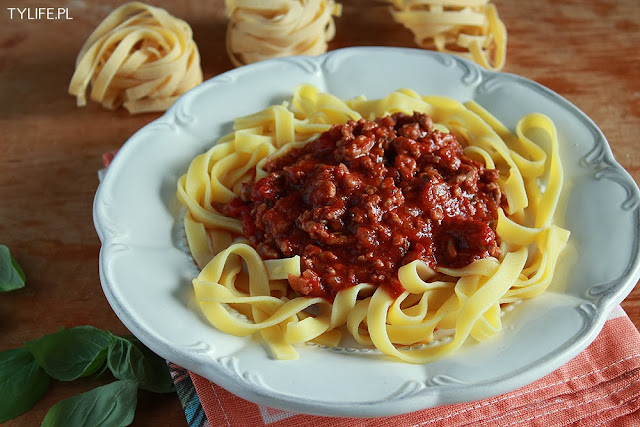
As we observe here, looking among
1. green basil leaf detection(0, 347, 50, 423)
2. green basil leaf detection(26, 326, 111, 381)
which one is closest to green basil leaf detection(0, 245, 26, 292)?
green basil leaf detection(0, 347, 50, 423)

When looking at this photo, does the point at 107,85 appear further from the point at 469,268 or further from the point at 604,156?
the point at 604,156

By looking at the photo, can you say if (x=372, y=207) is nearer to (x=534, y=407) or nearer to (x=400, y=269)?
(x=400, y=269)

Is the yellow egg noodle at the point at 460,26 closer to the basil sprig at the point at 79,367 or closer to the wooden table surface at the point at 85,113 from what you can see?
the wooden table surface at the point at 85,113

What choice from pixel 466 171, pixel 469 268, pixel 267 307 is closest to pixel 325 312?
pixel 267 307

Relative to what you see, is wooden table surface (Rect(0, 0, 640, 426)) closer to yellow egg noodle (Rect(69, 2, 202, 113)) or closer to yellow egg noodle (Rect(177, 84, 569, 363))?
yellow egg noodle (Rect(69, 2, 202, 113))

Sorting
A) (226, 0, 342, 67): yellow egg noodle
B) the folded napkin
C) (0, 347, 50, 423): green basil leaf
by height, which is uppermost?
(226, 0, 342, 67): yellow egg noodle

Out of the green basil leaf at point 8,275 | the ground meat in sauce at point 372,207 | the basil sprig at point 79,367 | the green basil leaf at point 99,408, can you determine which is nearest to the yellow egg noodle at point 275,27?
the ground meat in sauce at point 372,207

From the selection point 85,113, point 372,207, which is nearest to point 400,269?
point 372,207
